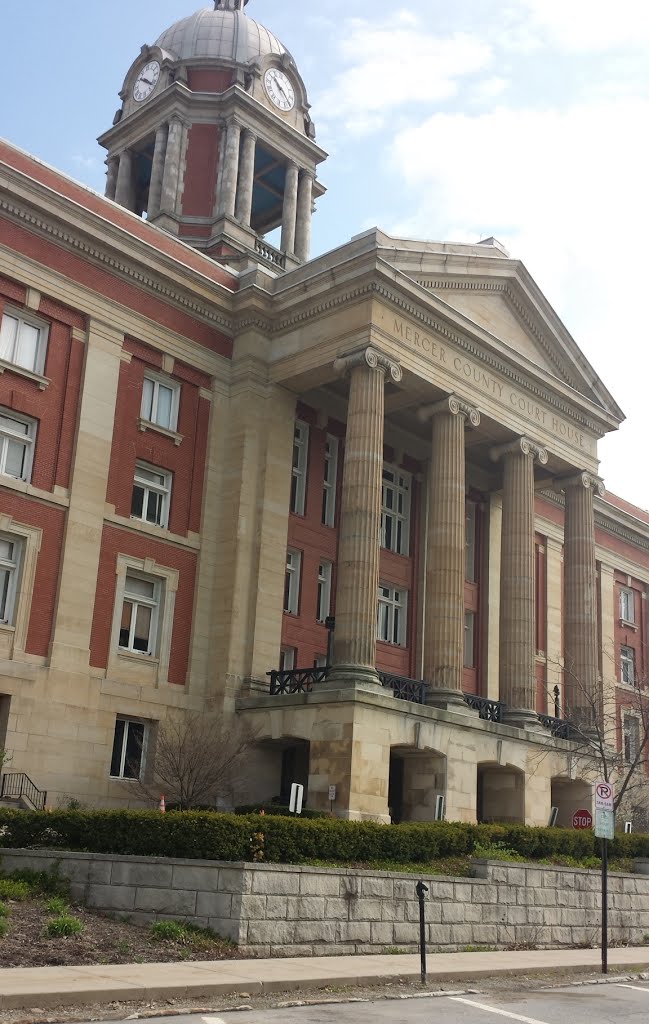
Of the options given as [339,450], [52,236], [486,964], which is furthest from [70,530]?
[486,964]

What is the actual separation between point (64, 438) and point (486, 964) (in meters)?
19.6

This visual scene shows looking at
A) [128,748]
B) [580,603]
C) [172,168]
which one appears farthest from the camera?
[172,168]

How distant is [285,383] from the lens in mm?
37812

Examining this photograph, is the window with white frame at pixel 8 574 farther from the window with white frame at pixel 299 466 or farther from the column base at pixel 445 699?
the column base at pixel 445 699

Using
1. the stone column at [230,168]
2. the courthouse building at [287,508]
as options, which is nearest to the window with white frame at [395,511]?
the courthouse building at [287,508]

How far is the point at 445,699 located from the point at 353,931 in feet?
51.8

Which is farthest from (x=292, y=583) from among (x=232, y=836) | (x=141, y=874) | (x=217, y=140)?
(x=217, y=140)

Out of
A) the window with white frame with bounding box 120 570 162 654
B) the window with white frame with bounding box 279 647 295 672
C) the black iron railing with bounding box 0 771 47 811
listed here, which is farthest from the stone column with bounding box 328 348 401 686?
the black iron railing with bounding box 0 771 47 811

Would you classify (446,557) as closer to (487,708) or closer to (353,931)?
(487,708)

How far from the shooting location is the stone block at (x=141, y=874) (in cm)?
1875

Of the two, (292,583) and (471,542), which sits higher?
(471,542)

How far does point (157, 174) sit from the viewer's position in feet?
182

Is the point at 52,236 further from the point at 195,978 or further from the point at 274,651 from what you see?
the point at 195,978

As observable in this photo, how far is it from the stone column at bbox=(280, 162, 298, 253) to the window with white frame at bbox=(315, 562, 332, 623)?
22815 millimetres
